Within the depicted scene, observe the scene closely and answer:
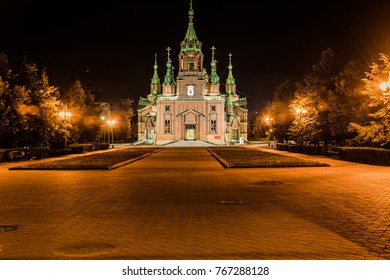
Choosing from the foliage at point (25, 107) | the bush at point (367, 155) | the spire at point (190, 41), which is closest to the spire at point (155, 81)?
the spire at point (190, 41)

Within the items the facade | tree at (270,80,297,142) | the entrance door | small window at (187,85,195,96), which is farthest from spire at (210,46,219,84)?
tree at (270,80,297,142)

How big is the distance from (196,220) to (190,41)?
326 ft

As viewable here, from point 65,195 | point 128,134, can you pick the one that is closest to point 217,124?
point 128,134

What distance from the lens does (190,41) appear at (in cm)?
10738

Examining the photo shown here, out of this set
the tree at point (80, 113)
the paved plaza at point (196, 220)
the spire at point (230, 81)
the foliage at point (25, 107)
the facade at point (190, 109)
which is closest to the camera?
the paved plaza at point (196, 220)

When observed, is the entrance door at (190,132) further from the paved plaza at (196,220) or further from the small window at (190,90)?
the paved plaza at (196,220)

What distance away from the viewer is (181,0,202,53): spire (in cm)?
10599

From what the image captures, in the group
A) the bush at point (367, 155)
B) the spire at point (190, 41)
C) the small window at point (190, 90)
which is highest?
the spire at point (190, 41)

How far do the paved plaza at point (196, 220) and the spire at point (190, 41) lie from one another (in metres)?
89.0

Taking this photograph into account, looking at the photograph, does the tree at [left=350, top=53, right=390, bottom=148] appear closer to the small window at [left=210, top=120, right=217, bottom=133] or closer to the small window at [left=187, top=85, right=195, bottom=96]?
the small window at [left=210, top=120, right=217, bottom=133]

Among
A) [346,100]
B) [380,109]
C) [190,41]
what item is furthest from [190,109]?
[380,109]

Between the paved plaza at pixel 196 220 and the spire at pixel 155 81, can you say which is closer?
the paved plaza at pixel 196 220

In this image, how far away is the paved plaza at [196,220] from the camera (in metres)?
8.16

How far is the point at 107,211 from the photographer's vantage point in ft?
40.6
